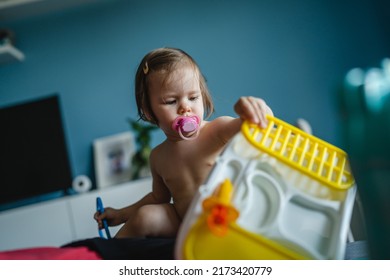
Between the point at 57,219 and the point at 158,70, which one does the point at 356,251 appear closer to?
the point at 158,70

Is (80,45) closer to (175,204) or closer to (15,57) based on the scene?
(15,57)

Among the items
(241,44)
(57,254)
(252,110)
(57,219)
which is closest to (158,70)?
(252,110)

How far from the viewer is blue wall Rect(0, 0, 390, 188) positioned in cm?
75

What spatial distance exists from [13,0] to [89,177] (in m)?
0.65

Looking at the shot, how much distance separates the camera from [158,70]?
50 centimetres

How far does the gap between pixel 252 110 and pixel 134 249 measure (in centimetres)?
22

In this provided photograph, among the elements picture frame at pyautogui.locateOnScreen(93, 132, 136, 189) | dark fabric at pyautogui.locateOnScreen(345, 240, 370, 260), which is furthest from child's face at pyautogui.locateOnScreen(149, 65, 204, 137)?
picture frame at pyautogui.locateOnScreen(93, 132, 136, 189)

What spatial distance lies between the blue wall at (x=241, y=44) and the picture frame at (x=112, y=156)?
21 cm

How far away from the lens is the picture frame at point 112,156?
4.28 ft

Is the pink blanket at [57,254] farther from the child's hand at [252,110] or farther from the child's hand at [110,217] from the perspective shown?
the child's hand at [252,110]

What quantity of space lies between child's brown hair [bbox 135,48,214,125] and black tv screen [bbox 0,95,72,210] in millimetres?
833

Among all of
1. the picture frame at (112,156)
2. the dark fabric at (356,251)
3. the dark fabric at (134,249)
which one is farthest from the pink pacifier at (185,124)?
the picture frame at (112,156)

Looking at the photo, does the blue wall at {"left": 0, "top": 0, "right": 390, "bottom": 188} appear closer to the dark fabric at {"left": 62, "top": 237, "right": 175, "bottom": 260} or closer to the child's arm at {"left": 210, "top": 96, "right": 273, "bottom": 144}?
the child's arm at {"left": 210, "top": 96, "right": 273, "bottom": 144}

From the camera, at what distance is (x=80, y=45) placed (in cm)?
114
